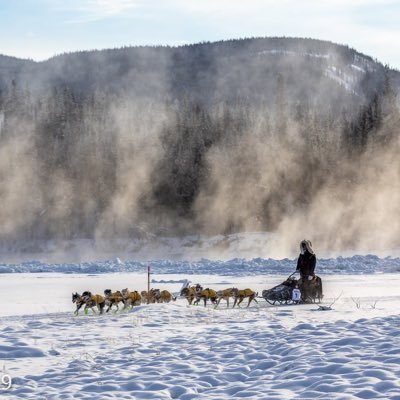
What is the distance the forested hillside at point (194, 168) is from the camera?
7556cm

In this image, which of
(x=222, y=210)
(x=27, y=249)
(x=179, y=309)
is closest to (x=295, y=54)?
(x=222, y=210)

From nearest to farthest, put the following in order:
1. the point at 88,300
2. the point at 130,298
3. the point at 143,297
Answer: the point at 88,300, the point at 130,298, the point at 143,297

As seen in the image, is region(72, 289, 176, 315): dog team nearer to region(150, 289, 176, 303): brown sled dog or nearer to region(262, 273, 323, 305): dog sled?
region(150, 289, 176, 303): brown sled dog

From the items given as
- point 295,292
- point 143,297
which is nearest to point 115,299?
point 143,297

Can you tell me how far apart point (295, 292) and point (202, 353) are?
813 centimetres

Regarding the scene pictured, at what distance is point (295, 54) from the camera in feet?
516

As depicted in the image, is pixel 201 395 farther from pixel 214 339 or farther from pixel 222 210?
pixel 222 210

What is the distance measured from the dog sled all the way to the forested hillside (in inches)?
2100

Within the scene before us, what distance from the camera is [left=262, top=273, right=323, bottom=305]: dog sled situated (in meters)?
17.6

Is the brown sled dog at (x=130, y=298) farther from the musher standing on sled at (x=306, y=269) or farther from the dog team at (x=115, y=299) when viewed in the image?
the musher standing on sled at (x=306, y=269)

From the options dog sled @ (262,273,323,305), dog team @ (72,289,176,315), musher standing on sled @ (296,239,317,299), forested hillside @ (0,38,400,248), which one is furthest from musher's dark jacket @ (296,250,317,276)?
forested hillside @ (0,38,400,248)

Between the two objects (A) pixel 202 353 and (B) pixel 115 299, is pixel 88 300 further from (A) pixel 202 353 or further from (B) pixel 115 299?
(A) pixel 202 353

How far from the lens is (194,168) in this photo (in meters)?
82.9

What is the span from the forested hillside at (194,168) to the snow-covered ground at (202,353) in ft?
188
